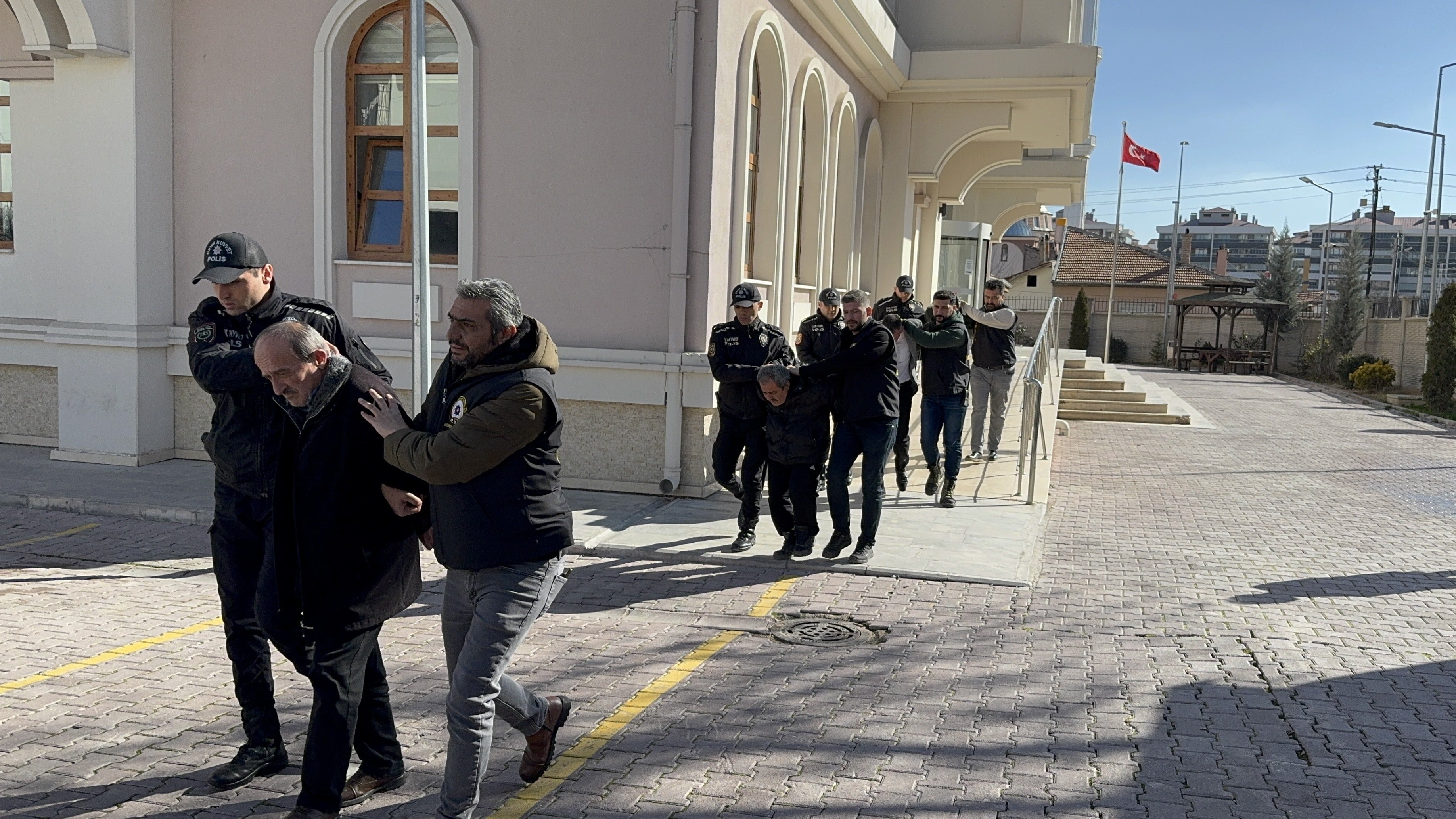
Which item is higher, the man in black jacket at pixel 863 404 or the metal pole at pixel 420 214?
the metal pole at pixel 420 214

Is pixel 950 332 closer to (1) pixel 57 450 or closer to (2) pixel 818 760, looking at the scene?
(2) pixel 818 760

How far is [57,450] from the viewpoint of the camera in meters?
10.9

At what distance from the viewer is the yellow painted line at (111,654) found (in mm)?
5141

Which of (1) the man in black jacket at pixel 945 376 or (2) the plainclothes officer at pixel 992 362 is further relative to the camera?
(2) the plainclothes officer at pixel 992 362

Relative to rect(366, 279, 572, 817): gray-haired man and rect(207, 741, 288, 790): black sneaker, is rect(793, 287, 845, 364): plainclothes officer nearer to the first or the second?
rect(366, 279, 572, 817): gray-haired man

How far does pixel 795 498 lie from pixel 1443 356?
22.4m

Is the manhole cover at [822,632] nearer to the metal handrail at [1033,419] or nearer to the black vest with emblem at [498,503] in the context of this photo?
the black vest with emblem at [498,503]

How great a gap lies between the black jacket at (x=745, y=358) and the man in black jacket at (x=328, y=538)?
14.1ft

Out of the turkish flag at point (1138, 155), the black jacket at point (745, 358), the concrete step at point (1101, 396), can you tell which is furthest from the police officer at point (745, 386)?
the turkish flag at point (1138, 155)

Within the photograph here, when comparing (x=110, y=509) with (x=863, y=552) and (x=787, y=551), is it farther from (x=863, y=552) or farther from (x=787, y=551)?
(x=863, y=552)

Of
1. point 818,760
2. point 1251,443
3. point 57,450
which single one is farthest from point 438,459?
point 1251,443

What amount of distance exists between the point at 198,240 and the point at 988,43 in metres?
10.4

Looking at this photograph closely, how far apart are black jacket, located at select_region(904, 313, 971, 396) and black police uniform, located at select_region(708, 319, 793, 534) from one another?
216 cm

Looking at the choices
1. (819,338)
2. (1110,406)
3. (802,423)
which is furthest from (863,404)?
(1110,406)
